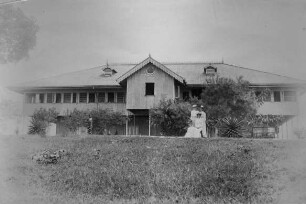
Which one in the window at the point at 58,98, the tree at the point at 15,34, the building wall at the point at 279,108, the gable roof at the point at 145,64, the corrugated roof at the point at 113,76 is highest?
the tree at the point at 15,34

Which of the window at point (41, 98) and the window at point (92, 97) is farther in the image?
the window at point (92, 97)

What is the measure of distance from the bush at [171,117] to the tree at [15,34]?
2.00 metres

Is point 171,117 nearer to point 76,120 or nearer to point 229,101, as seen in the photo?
point 229,101

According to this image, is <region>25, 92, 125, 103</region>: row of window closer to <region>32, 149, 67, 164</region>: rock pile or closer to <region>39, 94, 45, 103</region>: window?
<region>39, 94, 45, 103</region>: window

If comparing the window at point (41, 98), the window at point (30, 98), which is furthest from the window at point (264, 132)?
the window at point (30, 98)

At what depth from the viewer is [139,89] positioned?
21.1 ft

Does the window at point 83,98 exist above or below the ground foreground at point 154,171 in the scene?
above

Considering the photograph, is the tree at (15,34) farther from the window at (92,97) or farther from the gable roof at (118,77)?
the window at (92,97)

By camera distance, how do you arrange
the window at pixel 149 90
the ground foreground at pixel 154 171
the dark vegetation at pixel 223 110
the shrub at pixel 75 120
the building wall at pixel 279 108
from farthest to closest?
the window at pixel 149 90 < the dark vegetation at pixel 223 110 < the shrub at pixel 75 120 < the building wall at pixel 279 108 < the ground foreground at pixel 154 171

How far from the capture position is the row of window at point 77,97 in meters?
5.22

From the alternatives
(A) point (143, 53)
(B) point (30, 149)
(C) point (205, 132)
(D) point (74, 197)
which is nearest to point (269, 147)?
(C) point (205, 132)

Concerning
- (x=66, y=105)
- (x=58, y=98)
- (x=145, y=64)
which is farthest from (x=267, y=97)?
(x=58, y=98)

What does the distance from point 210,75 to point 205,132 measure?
102cm

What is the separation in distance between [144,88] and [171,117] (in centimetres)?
77
